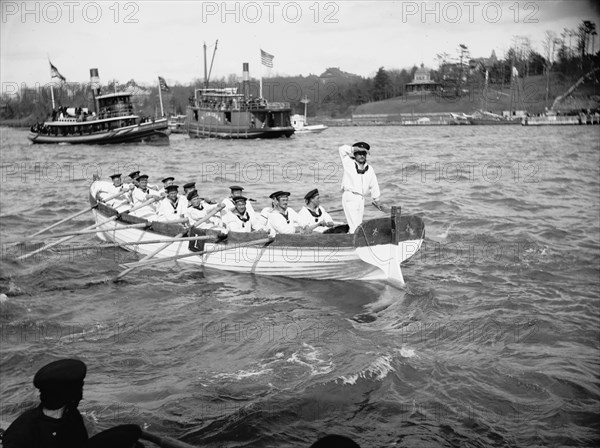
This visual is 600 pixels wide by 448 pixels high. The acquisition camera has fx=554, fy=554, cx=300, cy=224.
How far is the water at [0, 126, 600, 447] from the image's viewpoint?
6.75 meters

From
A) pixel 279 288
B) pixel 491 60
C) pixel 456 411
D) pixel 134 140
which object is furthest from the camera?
pixel 491 60

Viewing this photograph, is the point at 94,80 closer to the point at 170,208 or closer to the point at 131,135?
the point at 131,135

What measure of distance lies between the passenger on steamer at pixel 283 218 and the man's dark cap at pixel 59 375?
7794 mm

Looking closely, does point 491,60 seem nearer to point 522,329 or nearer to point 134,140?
point 134,140

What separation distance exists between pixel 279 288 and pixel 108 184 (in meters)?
8.50

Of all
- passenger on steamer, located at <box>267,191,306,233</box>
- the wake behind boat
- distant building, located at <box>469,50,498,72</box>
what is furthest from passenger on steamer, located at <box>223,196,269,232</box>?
distant building, located at <box>469,50,498,72</box>

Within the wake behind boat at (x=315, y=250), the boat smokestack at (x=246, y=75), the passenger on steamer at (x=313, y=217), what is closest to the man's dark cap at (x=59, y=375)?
the wake behind boat at (x=315, y=250)

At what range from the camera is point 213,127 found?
180 feet

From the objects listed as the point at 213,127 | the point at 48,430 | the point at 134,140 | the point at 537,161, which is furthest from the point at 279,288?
the point at 213,127

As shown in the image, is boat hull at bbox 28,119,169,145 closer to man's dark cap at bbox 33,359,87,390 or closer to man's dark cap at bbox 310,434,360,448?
man's dark cap at bbox 33,359,87,390

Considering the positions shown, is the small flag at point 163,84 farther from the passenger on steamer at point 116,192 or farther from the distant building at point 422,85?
the distant building at point 422,85

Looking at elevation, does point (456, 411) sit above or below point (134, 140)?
below

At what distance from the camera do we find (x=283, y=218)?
11.4m

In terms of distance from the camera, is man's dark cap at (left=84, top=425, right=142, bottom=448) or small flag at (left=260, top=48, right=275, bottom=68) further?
small flag at (left=260, top=48, right=275, bottom=68)
